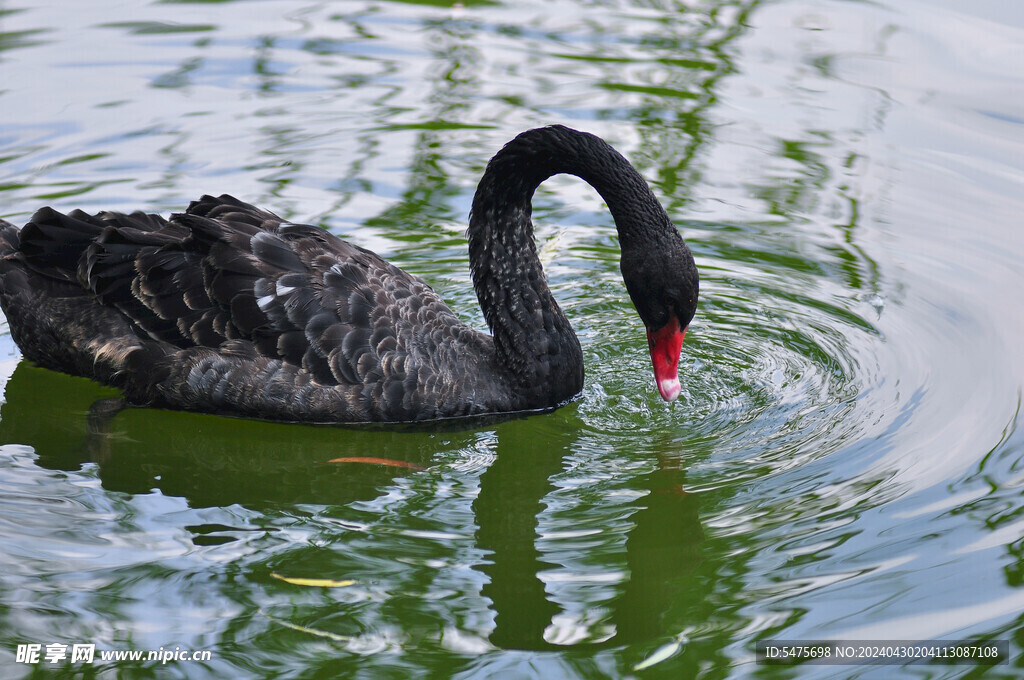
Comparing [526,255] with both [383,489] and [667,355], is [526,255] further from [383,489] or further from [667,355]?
[383,489]

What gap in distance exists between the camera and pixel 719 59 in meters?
11.0

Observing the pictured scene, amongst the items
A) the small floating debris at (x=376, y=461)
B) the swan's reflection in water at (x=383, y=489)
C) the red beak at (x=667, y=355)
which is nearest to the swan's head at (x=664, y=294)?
the red beak at (x=667, y=355)

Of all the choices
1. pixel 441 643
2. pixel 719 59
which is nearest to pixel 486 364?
pixel 441 643

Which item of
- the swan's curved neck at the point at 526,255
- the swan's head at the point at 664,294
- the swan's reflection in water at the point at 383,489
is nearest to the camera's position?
the swan's reflection in water at the point at 383,489

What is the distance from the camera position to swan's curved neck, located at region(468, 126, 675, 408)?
6379 mm

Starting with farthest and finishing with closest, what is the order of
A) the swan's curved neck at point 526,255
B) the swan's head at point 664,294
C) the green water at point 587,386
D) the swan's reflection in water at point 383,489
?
the swan's curved neck at point 526,255 → the swan's head at point 664,294 → the swan's reflection in water at point 383,489 → the green water at point 587,386

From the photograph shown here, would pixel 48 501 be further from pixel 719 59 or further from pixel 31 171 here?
pixel 719 59

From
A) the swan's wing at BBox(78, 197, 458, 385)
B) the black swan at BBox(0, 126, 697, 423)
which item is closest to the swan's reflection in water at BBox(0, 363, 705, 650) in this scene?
the black swan at BBox(0, 126, 697, 423)

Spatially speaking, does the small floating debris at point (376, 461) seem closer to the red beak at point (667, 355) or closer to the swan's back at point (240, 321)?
the swan's back at point (240, 321)

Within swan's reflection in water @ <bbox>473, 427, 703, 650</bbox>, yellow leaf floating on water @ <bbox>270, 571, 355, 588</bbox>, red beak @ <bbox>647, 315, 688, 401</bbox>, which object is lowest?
swan's reflection in water @ <bbox>473, 427, 703, 650</bbox>

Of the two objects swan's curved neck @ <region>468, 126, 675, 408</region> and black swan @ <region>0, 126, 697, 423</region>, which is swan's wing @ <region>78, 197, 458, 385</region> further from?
swan's curved neck @ <region>468, 126, 675, 408</region>

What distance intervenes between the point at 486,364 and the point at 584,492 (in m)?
1.18

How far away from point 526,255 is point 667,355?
1078mm

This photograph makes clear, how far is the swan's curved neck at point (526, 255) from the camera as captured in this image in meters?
6.38
